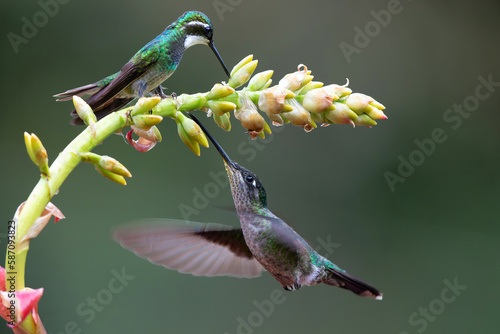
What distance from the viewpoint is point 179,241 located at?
5.87 feet

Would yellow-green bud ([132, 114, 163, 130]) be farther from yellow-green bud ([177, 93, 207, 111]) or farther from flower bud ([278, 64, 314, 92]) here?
flower bud ([278, 64, 314, 92])

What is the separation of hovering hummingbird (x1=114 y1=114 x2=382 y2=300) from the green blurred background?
1.98m

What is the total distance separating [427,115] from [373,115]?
3.67 m

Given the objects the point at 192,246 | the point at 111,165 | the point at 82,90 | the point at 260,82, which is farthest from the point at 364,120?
the point at 82,90

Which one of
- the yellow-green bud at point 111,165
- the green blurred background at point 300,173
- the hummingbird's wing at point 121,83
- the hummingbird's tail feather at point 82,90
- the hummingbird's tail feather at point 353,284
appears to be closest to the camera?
the yellow-green bud at point 111,165

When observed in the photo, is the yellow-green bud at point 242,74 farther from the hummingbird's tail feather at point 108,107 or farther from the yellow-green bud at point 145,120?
the hummingbird's tail feather at point 108,107

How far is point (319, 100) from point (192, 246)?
0.74 m

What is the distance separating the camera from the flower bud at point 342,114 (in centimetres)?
142

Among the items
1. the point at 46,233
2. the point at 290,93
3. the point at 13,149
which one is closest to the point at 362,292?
the point at 290,93

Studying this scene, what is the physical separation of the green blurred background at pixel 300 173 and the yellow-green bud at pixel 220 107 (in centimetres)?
264

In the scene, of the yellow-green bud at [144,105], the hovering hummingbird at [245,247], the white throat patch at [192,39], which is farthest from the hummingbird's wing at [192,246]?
the white throat patch at [192,39]

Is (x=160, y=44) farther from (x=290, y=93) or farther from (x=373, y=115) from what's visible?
(x=373, y=115)

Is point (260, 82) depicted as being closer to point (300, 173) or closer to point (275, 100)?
point (275, 100)

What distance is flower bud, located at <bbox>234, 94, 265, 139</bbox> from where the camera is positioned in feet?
4.60
